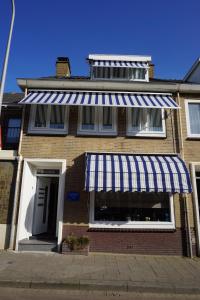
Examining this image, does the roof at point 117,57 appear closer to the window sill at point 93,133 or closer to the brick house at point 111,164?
the brick house at point 111,164

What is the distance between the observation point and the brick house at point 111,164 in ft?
32.5

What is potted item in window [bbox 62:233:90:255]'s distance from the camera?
31.1 ft

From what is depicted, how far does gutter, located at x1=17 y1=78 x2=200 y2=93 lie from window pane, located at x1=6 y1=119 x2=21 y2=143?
2.26 m

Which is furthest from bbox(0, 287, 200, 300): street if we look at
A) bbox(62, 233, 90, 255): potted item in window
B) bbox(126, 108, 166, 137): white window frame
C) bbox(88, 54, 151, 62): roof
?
bbox(88, 54, 151, 62): roof

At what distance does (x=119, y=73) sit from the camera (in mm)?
14711

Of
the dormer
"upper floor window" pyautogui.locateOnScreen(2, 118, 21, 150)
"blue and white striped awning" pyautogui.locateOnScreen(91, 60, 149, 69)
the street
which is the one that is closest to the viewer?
the street

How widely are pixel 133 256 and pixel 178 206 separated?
9.46ft

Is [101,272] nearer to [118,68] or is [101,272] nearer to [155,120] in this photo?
[155,120]

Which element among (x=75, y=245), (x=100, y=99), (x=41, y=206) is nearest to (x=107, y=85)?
(x=100, y=99)

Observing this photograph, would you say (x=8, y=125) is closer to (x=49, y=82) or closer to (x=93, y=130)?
(x=49, y=82)

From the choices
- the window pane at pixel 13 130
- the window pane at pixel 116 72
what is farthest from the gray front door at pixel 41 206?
the window pane at pixel 116 72

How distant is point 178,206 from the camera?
10.4 meters

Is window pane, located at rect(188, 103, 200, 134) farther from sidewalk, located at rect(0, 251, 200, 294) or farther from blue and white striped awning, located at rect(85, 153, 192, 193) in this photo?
sidewalk, located at rect(0, 251, 200, 294)

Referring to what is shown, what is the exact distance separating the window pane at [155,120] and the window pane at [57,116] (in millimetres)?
4211
